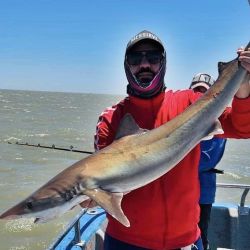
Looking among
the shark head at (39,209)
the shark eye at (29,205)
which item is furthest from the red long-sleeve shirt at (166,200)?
the shark eye at (29,205)

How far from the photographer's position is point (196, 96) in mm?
3512

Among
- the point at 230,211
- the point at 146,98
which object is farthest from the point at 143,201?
the point at 230,211

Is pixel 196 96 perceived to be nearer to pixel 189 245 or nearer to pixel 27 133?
pixel 189 245

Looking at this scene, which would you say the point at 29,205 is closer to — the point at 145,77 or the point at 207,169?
the point at 145,77

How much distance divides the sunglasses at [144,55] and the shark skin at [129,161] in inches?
17.5

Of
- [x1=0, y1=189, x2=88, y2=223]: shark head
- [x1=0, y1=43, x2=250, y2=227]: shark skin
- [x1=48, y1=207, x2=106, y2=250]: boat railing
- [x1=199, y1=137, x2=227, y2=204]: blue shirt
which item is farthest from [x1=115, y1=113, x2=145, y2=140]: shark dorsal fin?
[x1=199, y1=137, x2=227, y2=204]: blue shirt

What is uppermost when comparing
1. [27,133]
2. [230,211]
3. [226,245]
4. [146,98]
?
[146,98]

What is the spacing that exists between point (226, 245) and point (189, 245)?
314 centimetres

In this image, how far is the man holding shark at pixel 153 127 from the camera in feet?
10.4

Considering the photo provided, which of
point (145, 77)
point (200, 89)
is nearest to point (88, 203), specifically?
point (145, 77)

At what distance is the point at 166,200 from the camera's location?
316 centimetres

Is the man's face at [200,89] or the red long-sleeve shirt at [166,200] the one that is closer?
the red long-sleeve shirt at [166,200]

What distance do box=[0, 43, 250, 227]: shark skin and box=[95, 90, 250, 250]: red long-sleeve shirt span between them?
14 cm

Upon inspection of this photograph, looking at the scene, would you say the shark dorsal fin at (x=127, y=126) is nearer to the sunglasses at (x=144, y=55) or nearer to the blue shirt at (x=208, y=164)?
the sunglasses at (x=144, y=55)
